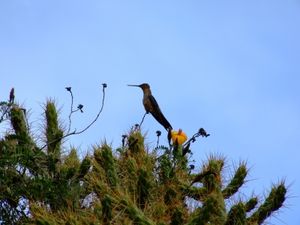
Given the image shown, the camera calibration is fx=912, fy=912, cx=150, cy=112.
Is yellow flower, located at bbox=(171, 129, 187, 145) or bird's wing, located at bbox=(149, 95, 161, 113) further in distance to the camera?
bird's wing, located at bbox=(149, 95, 161, 113)

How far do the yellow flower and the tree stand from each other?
36 mm

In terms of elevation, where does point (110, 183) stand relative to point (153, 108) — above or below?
below

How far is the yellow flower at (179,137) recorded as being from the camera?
330 inches

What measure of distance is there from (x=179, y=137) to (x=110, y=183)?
899 mm

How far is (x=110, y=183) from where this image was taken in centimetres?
786

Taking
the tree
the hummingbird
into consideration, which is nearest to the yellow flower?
the tree

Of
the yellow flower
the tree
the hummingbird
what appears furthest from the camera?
the hummingbird

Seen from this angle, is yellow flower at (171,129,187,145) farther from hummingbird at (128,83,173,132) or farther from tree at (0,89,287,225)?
hummingbird at (128,83,173,132)

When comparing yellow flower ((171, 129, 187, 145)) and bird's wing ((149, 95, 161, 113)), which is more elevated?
bird's wing ((149, 95, 161, 113))

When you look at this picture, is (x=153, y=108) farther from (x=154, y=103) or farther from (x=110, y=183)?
(x=110, y=183)

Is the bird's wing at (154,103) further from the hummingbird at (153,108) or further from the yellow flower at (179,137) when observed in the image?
the yellow flower at (179,137)

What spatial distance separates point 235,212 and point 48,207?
6.21 feet

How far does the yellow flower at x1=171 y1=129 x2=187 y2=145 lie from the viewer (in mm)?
8375

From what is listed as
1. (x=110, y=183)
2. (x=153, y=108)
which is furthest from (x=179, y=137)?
(x=153, y=108)
